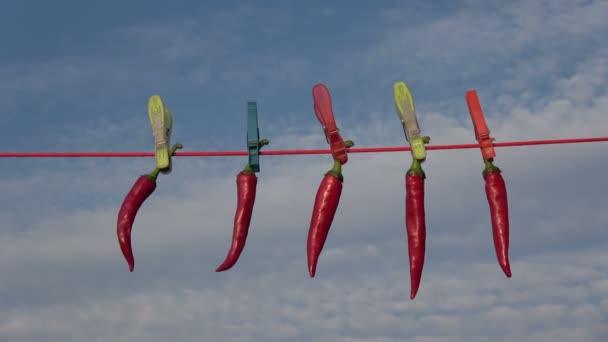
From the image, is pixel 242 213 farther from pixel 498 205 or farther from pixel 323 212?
→ pixel 498 205

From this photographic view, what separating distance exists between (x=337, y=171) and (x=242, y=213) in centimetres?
126

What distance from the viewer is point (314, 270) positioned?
36.8 feet

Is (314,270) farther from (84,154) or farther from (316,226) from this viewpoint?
(84,154)

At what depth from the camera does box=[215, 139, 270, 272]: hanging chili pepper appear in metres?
11.2

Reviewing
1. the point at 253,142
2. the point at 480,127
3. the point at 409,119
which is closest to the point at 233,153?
the point at 253,142

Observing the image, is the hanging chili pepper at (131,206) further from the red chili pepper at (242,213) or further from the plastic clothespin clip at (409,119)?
the plastic clothespin clip at (409,119)

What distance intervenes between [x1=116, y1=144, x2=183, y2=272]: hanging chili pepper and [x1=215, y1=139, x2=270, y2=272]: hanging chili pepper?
3.09ft

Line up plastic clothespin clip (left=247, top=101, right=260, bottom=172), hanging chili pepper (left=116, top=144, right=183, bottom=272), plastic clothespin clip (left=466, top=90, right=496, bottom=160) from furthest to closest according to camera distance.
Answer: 1. plastic clothespin clip (left=466, top=90, right=496, bottom=160)
2. plastic clothespin clip (left=247, top=101, right=260, bottom=172)
3. hanging chili pepper (left=116, top=144, right=183, bottom=272)

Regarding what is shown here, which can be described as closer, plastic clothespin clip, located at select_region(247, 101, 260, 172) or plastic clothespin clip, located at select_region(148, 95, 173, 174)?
plastic clothespin clip, located at select_region(247, 101, 260, 172)

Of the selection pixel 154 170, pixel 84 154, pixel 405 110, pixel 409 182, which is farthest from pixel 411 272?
pixel 84 154

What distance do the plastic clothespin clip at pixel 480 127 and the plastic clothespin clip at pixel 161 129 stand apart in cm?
375

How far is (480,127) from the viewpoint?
1213 centimetres

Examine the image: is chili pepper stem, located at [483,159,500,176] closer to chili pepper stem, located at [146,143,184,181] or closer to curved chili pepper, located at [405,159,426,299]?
curved chili pepper, located at [405,159,426,299]

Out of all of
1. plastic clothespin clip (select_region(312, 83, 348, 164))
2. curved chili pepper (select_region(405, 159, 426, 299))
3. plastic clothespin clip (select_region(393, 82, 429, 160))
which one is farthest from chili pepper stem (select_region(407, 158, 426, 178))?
plastic clothespin clip (select_region(312, 83, 348, 164))
